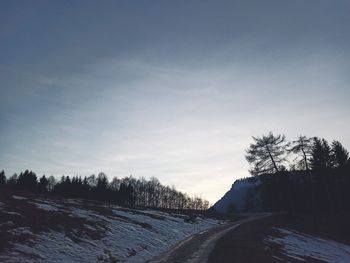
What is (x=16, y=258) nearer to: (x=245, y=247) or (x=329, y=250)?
(x=245, y=247)

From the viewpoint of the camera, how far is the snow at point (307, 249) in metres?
32.5

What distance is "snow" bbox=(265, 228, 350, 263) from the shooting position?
1281 inches

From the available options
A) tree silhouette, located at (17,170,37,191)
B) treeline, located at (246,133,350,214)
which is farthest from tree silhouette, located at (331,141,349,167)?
tree silhouette, located at (17,170,37,191)

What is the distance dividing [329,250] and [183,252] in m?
20.5

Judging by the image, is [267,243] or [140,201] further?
[140,201]

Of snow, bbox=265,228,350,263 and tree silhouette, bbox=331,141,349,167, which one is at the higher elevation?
tree silhouette, bbox=331,141,349,167

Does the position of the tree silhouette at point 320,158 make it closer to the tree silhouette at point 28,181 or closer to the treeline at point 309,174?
the treeline at point 309,174

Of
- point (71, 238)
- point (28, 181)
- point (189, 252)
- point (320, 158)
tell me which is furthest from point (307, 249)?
point (28, 181)

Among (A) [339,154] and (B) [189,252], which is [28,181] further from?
(B) [189,252]

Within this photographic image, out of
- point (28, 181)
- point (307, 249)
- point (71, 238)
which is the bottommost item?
point (71, 238)

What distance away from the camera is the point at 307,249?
3647 cm

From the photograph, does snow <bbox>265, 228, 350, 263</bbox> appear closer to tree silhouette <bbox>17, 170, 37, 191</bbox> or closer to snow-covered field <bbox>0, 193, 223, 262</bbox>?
snow-covered field <bbox>0, 193, 223, 262</bbox>

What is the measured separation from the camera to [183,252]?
25688 millimetres

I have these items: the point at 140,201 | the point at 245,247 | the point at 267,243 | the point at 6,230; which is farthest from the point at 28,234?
the point at 140,201
